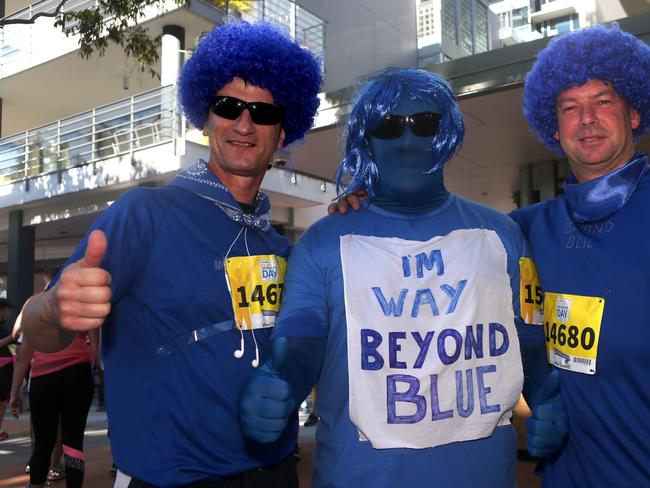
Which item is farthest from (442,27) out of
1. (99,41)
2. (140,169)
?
(99,41)

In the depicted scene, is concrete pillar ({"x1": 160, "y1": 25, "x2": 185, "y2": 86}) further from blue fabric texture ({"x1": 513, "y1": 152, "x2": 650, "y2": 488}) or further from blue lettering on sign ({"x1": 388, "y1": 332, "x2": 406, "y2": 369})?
blue lettering on sign ({"x1": 388, "y1": 332, "x2": 406, "y2": 369})

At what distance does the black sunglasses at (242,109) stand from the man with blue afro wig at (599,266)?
1007 mm

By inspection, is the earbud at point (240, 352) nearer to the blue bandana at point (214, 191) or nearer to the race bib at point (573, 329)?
the blue bandana at point (214, 191)

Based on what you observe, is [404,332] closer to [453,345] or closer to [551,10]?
[453,345]

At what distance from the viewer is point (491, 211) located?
81.3 inches

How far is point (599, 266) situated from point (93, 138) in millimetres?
11485

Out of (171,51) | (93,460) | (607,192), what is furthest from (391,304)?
(171,51)

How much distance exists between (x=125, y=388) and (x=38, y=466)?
324 cm

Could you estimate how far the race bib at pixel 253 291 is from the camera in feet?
6.53

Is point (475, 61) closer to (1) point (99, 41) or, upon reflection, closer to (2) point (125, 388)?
(1) point (99, 41)

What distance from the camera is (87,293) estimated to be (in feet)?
4.87

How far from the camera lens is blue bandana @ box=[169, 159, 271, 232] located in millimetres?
2105

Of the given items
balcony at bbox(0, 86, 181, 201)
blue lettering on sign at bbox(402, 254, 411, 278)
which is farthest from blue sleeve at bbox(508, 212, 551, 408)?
balcony at bbox(0, 86, 181, 201)

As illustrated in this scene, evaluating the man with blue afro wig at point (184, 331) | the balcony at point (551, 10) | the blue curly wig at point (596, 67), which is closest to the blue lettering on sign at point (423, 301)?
the man with blue afro wig at point (184, 331)
